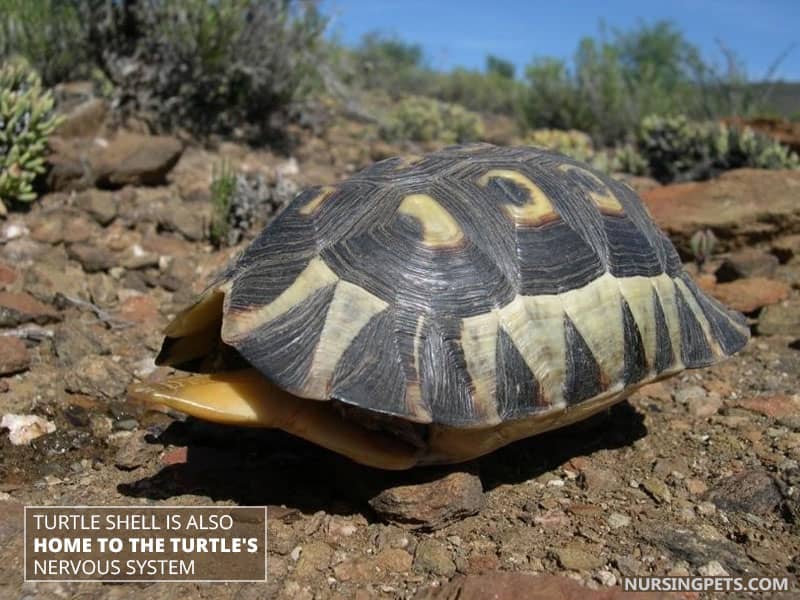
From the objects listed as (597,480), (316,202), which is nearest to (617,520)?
(597,480)

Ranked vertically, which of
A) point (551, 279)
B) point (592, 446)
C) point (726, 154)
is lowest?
point (592, 446)

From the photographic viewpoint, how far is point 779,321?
3674 millimetres

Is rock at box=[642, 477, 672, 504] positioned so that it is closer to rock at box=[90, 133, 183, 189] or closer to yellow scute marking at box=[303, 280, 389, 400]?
yellow scute marking at box=[303, 280, 389, 400]

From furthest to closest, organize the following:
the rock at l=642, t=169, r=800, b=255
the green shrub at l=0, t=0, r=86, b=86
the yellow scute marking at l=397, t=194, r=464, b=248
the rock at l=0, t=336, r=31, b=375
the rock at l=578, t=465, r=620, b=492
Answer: the green shrub at l=0, t=0, r=86, b=86, the rock at l=642, t=169, r=800, b=255, the rock at l=0, t=336, r=31, b=375, the rock at l=578, t=465, r=620, b=492, the yellow scute marking at l=397, t=194, r=464, b=248

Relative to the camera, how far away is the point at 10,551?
205 cm

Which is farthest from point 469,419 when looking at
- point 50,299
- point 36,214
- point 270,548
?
point 36,214

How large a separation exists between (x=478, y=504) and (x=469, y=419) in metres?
0.40

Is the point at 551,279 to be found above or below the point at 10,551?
above

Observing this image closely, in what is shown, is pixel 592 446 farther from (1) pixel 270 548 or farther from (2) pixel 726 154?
(2) pixel 726 154

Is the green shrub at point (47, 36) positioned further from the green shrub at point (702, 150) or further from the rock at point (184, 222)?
the green shrub at point (702, 150)

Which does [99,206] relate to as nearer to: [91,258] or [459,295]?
[91,258]

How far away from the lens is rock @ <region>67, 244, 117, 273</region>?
390cm

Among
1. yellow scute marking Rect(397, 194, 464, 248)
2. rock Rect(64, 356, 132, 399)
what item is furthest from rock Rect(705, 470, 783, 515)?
rock Rect(64, 356, 132, 399)

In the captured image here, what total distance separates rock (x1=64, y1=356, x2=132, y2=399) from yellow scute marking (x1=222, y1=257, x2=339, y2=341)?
1.07 m
